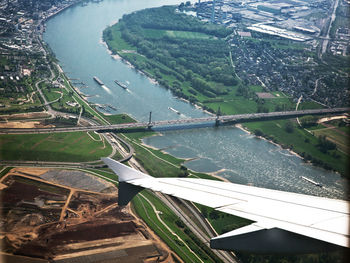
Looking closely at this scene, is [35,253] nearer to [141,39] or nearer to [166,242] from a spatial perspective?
[166,242]

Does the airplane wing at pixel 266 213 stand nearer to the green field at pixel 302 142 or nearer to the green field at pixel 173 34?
the green field at pixel 302 142

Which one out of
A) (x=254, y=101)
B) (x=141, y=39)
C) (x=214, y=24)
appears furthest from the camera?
(x=214, y=24)

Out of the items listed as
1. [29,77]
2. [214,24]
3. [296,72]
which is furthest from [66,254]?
[214,24]

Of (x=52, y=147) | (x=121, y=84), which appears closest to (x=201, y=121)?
(x=121, y=84)

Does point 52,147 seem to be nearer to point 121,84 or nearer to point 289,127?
point 121,84

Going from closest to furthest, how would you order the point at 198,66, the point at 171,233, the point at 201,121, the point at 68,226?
1. the point at 68,226
2. the point at 171,233
3. the point at 201,121
4. the point at 198,66

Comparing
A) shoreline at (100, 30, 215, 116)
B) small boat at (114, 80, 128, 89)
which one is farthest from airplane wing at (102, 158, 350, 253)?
small boat at (114, 80, 128, 89)

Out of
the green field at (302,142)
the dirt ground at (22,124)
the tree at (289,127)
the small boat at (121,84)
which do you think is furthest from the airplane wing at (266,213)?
the small boat at (121,84)
